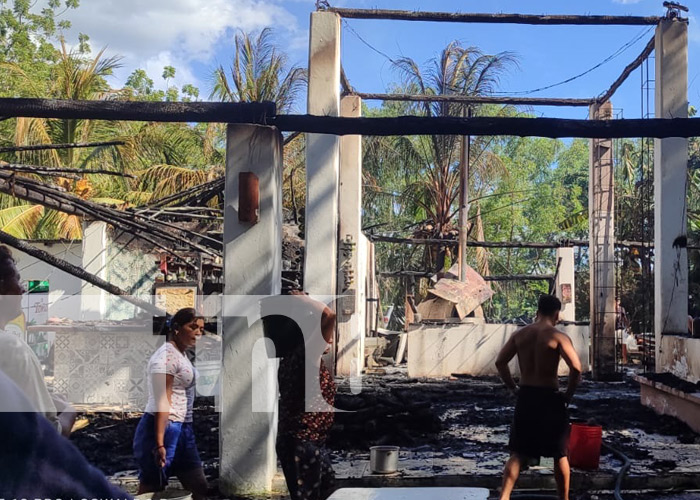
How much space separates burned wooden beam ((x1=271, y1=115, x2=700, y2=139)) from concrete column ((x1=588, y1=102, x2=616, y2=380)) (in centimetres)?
1026

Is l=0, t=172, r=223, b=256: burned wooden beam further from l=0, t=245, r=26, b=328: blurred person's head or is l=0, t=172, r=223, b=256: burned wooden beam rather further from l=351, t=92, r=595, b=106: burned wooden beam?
l=351, t=92, r=595, b=106: burned wooden beam

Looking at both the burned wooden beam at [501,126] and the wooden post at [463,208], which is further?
the wooden post at [463,208]

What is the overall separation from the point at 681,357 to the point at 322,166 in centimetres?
739

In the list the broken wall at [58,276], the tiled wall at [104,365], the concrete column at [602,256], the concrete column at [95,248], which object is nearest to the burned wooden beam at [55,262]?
the tiled wall at [104,365]

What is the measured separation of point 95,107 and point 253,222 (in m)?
1.93

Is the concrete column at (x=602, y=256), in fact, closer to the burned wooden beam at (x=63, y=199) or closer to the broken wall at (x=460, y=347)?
the broken wall at (x=460, y=347)

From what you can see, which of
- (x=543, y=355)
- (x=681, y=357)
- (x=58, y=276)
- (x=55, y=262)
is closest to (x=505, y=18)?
(x=681, y=357)

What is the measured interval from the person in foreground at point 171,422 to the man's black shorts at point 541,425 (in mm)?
2893

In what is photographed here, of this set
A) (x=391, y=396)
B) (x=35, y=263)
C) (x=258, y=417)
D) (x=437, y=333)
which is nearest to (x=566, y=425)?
(x=258, y=417)

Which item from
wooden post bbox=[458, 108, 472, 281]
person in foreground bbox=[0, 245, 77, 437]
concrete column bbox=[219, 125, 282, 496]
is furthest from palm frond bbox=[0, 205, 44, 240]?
person in foreground bbox=[0, 245, 77, 437]

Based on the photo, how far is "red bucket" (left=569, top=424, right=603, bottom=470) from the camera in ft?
26.5

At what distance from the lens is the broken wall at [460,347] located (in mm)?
17484

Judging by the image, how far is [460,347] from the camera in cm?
1781

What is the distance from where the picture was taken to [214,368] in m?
12.5
